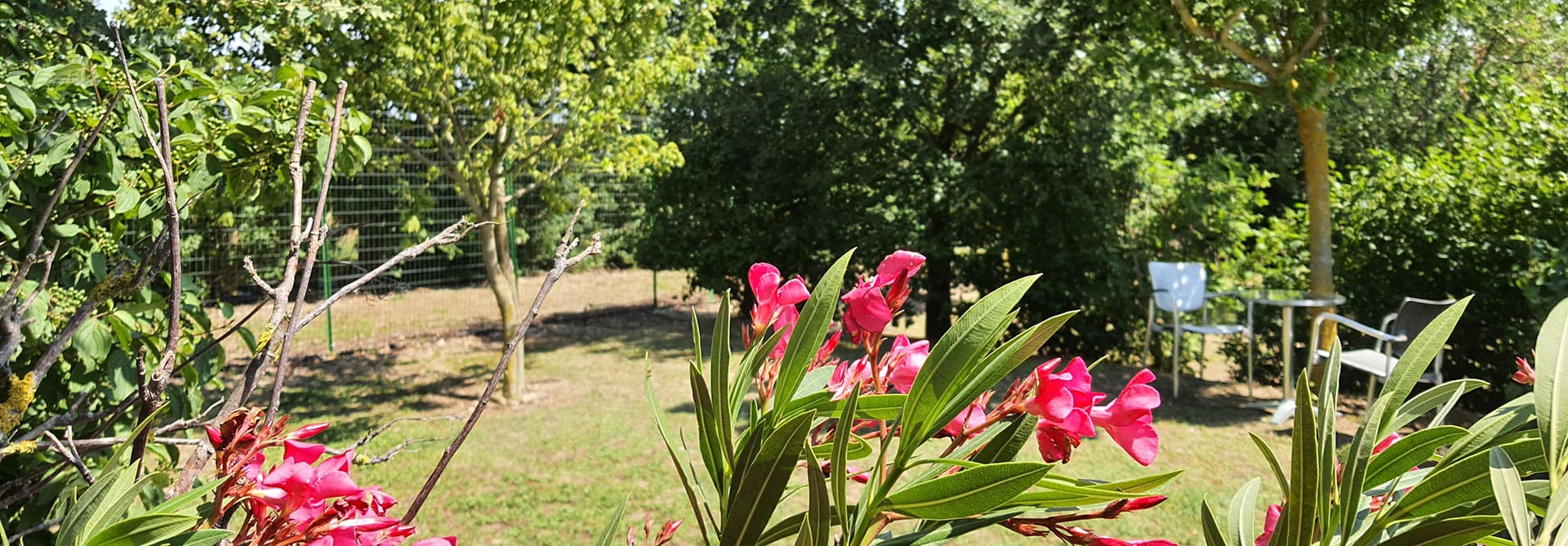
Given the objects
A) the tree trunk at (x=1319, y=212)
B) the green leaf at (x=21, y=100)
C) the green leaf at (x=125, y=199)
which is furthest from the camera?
the tree trunk at (x=1319, y=212)

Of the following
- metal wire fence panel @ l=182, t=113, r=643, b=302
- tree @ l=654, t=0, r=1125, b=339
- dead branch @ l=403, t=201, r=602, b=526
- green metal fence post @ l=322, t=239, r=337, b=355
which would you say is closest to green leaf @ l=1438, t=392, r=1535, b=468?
dead branch @ l=403, t=201, r=602, b=526

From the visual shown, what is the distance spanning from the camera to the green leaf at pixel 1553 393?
45 cm

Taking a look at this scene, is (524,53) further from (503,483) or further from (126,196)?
(126,196)

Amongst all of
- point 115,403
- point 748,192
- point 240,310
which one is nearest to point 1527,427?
point 115,403

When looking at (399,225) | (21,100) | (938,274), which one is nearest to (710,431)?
(21,100)

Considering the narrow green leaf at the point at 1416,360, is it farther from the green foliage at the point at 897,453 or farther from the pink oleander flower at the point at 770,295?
the pink oleander flower at the point at 770,295

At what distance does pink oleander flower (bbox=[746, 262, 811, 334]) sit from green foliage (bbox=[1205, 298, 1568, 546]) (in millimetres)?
298

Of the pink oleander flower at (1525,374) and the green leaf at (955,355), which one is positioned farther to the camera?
the pink oleander flower at (1525,374)

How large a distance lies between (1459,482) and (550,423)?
220 inches

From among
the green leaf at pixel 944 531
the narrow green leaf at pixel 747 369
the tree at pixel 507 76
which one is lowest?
the green leaf at pixel 944 531

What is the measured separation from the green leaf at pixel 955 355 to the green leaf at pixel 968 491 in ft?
0.11

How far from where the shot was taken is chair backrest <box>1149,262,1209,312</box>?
6445 mm

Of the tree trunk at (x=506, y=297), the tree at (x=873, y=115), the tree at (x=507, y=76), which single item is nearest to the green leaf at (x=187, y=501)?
the tree at (x=507, y=76)

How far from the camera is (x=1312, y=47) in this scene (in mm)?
5422
